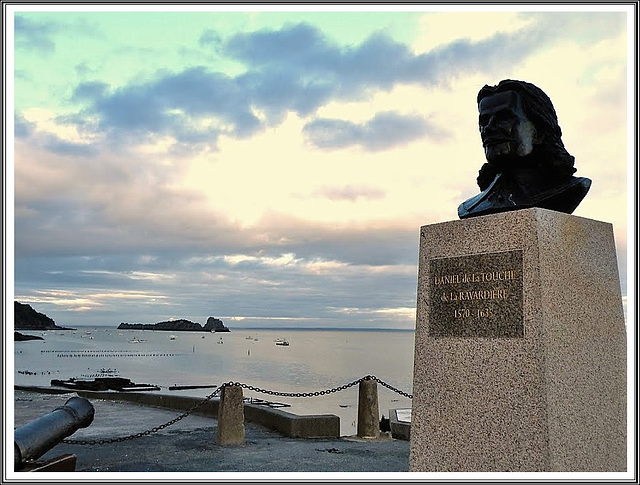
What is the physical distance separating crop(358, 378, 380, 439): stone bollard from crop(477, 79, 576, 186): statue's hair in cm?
687

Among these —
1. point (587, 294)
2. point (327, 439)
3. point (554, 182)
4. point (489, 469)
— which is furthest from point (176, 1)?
point (327, 439)

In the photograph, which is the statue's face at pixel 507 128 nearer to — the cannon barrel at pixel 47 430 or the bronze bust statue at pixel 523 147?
the bronze bust statue at pixel 523 147

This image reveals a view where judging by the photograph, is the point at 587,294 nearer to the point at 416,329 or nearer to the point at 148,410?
the point at 416,329

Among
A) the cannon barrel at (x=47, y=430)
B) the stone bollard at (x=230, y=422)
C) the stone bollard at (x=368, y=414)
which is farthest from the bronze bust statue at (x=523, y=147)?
the stone bollard at (x=368, y=414)

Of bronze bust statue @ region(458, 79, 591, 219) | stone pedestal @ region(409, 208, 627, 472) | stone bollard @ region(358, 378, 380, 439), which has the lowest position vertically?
stone bollard @ region(358, 378, 380, 439)

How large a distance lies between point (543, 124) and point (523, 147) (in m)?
0.30

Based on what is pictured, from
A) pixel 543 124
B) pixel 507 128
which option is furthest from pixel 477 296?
pixel 543 124

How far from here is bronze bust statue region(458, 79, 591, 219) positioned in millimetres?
6414

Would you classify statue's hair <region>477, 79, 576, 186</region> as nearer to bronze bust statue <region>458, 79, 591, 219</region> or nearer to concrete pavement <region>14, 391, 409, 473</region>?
bronze bust statue <region>458, 79, 591, 219</region>

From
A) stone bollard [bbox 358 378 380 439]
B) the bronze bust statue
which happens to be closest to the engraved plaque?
the bronze bust statue

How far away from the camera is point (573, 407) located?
552cm

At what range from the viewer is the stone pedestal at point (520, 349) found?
546 cm

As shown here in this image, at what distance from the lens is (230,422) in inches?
460

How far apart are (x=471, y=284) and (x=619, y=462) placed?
1949 mm
